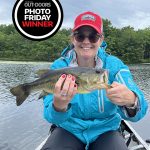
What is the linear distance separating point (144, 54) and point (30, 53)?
2699cm

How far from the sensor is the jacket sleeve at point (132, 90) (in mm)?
3660

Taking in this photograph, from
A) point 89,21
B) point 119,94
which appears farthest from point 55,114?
point 89,21

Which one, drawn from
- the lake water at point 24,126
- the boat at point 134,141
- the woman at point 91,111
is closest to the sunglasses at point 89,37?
the woman at point 91,111

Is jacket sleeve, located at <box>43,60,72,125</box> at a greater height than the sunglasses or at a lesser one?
lesser

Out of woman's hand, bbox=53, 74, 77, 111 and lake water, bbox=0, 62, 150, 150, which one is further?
lake water, bbox=0, 62, 150, 150

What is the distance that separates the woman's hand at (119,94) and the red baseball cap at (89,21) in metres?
0.93

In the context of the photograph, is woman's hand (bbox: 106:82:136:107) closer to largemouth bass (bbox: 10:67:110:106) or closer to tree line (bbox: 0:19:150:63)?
largemouth bass (bbox: 10:67:110:106)

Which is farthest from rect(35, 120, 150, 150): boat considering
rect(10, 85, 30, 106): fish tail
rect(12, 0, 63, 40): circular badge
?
rect(12, 0, 63, 40): circular badge

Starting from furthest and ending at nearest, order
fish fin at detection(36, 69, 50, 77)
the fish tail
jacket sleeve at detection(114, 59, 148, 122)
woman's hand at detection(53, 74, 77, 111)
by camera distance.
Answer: jacket sleeve at detection(114, 59, 148, 122) < the fish tail < fish fin at detection(36, 69, 50, 77) < woman's hand at detection(53, 74, 77, 111)

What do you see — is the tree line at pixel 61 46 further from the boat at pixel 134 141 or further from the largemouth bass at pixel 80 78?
the largemouth bass at pixel 80 78

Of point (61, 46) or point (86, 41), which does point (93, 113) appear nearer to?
point (86, 41)

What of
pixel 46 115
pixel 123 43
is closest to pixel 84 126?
pixel 46 115

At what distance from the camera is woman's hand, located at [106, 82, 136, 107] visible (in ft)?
10.5

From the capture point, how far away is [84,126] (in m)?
3.87
